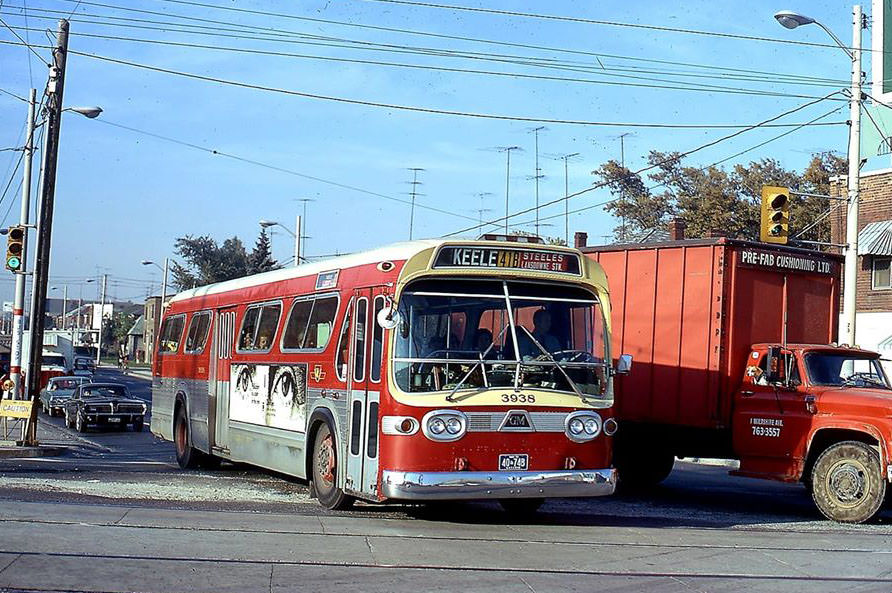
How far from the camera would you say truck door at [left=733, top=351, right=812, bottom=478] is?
13914mm

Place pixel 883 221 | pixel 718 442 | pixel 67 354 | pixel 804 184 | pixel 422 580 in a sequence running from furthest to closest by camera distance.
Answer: pixel 67 354 < pixel 804 184 < pixel 883 221 < pixel 718 442 < pixel 422 580

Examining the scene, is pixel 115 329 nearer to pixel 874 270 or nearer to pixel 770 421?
pixel 874 270

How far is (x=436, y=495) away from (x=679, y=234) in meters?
9.33

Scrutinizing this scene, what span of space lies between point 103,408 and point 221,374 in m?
15.7

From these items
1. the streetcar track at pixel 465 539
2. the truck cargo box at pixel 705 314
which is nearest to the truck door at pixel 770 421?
the truck cargo box at pixel 705 314

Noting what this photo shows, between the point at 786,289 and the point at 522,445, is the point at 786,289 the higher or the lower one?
the higher one

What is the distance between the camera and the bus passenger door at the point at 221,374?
16.8 metres

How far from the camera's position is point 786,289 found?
15.4 m

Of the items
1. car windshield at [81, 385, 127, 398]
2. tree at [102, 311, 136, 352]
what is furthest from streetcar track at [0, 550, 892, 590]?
tree at [102, 311, 136, 352]

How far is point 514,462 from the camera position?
11.4 metres

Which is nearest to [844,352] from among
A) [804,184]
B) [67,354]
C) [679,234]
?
[679,234]

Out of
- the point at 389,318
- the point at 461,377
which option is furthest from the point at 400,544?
the point at 389,318

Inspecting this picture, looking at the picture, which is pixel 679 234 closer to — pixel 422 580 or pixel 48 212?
pixel 422 580

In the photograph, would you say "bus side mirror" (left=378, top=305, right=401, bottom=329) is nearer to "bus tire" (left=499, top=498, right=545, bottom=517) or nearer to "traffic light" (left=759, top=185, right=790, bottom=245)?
"bus tire" (left=499, top=498, right=545, bottom=517)
